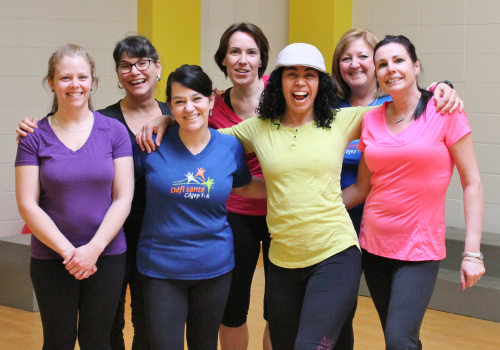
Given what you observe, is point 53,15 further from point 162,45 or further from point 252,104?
point 252,104

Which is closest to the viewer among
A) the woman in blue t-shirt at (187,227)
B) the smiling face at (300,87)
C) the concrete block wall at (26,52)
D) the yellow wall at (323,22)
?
the woman in blue t-shirt at (187,227)

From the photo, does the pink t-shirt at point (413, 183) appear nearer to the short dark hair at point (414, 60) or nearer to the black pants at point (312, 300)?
the short dark hair at point (414, 60)

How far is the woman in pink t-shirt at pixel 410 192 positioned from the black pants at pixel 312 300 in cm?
16

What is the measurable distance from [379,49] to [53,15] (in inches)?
143

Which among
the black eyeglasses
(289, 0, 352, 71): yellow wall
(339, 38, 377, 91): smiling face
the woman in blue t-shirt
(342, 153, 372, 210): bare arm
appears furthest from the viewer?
(289, 0, 352, 71): yellow wall

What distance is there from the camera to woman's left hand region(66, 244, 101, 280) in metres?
2.45

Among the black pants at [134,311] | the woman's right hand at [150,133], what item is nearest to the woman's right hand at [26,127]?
the woman's right hand at [150,133]

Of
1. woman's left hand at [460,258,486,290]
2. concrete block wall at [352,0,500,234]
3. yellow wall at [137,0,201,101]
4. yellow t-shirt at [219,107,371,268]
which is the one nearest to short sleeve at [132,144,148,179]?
yellow t-shirt at [219,107,371,268]

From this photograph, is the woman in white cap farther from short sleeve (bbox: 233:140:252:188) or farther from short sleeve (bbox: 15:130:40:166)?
short sleeve (bbox: 15:130:40:166)

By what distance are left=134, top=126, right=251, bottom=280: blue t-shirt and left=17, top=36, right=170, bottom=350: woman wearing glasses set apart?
0.21 metres

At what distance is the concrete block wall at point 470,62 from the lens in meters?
4.91

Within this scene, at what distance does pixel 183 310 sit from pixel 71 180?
26.4 inches

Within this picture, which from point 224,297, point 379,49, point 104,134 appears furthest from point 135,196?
point 379,49

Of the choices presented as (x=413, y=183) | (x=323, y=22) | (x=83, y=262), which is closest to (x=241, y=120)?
(x=413, y=183)
